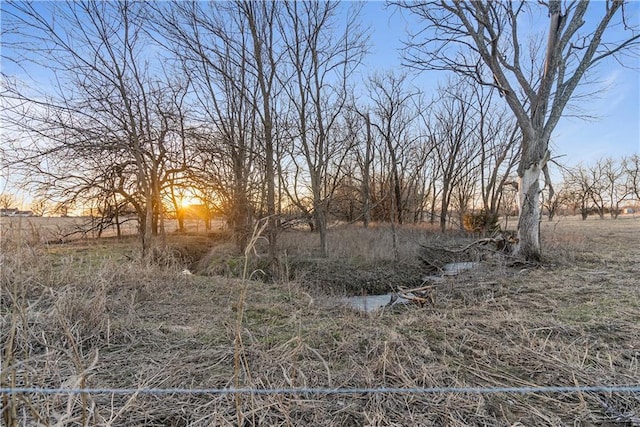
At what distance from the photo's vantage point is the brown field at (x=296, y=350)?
1581 mm

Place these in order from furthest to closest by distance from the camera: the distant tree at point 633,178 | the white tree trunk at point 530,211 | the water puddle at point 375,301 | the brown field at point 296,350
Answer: the distant tree at point 633,178
the white tree trunk at point 530,211
the water puddle at point 375,301
the brown field at point 296,350

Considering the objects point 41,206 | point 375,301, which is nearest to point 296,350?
point 375,301

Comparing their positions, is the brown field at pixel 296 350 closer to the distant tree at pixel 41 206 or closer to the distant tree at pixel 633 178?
the distant tree at pixel 41 206

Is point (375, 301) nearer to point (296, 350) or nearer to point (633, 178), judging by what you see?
point (296, 350)

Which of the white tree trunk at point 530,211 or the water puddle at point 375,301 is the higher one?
the white tree trunk at point 530,211

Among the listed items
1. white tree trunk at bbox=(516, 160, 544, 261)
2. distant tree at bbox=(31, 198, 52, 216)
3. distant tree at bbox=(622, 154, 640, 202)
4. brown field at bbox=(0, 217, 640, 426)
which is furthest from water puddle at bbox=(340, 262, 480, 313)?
distant tree at bbox=(622, 154, 640, 202)

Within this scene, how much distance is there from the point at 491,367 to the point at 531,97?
21.6ft

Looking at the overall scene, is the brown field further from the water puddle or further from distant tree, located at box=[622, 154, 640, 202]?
distant tree, located at box=[622, 154, 640, 202]

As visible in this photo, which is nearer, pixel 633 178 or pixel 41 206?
pixel 41 206

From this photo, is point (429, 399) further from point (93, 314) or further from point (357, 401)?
point (93, 314)

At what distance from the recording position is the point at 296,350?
5.86 ft

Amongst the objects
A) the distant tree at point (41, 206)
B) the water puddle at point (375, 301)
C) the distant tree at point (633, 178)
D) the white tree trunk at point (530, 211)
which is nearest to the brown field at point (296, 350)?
the water puddle at point (375, 301)

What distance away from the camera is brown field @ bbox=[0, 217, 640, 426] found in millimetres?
1581

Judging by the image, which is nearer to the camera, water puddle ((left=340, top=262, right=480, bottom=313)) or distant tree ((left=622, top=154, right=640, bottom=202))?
water puddle ((left=340, top=262, right=480, bottom=313))
